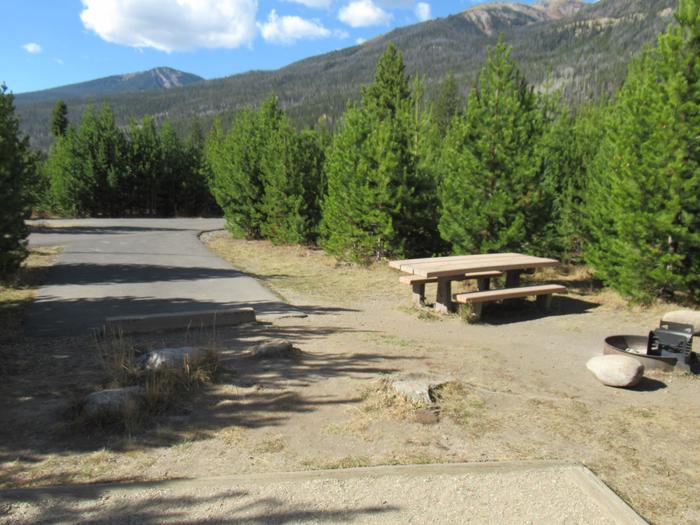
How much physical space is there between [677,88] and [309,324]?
6493mm

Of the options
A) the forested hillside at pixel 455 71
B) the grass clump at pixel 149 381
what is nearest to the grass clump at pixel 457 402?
the grass clump at pixel 149 381

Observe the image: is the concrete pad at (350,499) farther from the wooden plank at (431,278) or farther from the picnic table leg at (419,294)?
the picnic table leg at (419,294)

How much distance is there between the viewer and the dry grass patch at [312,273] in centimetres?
1105

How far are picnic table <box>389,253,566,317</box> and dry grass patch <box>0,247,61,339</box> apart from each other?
5.53 meters

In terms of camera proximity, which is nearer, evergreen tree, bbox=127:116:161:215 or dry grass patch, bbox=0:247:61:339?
dry grass patch, bbox=0:247:61:339

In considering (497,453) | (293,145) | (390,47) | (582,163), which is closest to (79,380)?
(497,453)

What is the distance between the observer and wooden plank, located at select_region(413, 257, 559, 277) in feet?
27.5

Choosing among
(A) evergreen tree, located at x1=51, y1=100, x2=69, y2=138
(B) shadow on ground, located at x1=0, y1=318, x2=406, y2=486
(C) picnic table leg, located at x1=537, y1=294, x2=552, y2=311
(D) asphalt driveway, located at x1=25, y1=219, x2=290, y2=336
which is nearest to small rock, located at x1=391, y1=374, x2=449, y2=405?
(B) shadow on ground, located at x1=0, y1=318, x2=406, y2=486

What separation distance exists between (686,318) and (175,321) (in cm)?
678

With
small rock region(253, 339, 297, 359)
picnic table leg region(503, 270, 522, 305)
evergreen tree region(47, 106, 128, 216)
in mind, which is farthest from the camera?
evergreen tree region(47, 106, 128, 216)

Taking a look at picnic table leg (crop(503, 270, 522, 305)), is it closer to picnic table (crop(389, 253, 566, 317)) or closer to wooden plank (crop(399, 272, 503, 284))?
picnic table (crop(389, 253, 566, 317))

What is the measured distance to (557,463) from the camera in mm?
3627

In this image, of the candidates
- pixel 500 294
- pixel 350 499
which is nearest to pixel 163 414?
pixel 350 499

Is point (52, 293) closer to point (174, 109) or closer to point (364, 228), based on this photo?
point (364, 228)
